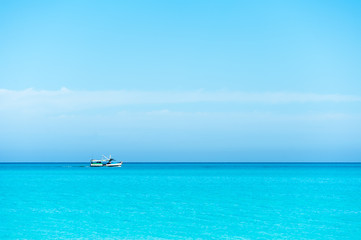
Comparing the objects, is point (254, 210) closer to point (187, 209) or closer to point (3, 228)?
point (187, 209)

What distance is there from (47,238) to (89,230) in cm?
266

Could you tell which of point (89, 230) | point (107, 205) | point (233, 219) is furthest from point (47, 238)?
point (107, 205)

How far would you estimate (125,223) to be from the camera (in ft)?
87.7

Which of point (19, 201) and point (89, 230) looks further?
point (19, 201)

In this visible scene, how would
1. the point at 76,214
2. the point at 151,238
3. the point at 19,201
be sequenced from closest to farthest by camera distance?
the point at 151,238
the point at 76,214
the point at 19,201

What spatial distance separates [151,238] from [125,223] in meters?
4.61

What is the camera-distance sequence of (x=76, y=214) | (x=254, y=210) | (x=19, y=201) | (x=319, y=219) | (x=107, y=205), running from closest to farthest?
1. (x=319, y=219)
2. (x=76, y=214)
3. (x=254, y=210)
4. (x=107, y=205)
5. (x=19, y=201)

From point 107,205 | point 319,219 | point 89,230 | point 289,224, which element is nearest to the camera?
point 89,230

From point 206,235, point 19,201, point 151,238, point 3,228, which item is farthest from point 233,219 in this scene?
point 19,201

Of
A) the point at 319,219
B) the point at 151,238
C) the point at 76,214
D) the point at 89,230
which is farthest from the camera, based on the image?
the point at 76,214

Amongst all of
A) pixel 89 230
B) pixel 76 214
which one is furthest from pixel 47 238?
pixel 76 214

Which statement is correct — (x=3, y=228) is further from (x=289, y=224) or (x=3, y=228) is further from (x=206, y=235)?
(x=289, y=224)

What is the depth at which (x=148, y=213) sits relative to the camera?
3077 centimetres

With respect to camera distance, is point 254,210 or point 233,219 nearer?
point 233,219
